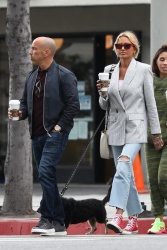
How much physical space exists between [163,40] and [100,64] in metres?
6.26

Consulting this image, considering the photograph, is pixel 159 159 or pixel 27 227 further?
pixel 27 227

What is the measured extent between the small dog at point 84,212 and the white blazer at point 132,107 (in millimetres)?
947

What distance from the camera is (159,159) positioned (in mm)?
10414

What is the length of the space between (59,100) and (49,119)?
0.68 feet

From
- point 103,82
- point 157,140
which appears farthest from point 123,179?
point 103,82

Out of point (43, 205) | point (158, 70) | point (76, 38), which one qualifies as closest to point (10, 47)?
point (158, 70)

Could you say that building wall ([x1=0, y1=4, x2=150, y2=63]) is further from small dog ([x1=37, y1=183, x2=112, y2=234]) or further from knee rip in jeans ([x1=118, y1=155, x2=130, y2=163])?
knee rip in jeans ([x1=118, y1=155, x2=130, y2=163])

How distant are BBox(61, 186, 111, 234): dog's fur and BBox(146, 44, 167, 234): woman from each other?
24.9 inches

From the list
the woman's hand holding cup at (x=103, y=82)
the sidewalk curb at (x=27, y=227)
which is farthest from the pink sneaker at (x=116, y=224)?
the sidewalk curb at (x=27, y=227)

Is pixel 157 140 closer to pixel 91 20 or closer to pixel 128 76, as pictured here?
pixel 128 76

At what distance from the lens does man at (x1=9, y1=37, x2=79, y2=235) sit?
376 inches

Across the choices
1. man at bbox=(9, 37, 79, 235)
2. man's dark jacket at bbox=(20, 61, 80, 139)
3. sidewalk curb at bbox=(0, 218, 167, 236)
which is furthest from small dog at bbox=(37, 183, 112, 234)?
man's dark jacket at bbox=(20, 61, 80, 139)

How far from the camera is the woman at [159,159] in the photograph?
10.3 meters

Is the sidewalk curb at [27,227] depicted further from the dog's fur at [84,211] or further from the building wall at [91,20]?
the building wall at [91,20]
